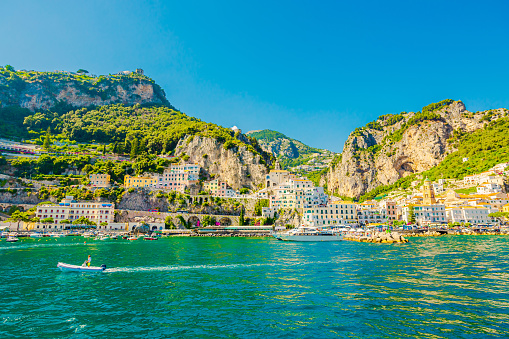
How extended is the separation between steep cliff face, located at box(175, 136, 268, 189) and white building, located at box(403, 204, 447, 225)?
48404 mm

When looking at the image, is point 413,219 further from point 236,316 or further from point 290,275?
point 236,316

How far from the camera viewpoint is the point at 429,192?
8762 cm

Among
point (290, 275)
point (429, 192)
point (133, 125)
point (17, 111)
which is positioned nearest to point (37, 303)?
point (290, 275)

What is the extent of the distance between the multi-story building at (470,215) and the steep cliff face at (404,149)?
5068 centimetres

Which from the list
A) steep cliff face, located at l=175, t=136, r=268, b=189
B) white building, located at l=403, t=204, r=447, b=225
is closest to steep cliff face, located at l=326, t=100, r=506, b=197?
white building, located at l=403, t=204, r=447, b=225

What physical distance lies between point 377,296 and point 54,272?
22594mm

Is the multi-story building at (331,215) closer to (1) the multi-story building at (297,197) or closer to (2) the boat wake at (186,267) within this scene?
(1) the multi-story building at (297,197)

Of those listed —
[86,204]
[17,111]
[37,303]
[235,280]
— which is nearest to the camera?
[37,303]

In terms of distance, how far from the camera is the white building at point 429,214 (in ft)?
268

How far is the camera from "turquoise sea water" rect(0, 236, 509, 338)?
11508 mm

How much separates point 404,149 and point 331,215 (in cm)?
7319

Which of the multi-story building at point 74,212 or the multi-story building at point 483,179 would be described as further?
the multi-story building at point 483,179

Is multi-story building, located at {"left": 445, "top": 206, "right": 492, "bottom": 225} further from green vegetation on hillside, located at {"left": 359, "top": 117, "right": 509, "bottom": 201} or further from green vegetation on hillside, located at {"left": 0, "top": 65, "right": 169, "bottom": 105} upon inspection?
green vegetation on hillside, located at {"left": 0, "top": 65, "right": 169, "bottom": 105}

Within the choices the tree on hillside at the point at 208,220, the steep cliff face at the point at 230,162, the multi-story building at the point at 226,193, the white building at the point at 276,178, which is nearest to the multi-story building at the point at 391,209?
the white building at the point at 276,178
